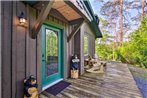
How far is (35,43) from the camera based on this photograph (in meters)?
4.08

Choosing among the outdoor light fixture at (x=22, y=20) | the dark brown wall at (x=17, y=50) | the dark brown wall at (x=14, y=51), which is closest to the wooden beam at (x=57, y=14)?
the dark brown wall at (x=17, y=50)

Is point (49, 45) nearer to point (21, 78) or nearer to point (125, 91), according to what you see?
point (21, 78)

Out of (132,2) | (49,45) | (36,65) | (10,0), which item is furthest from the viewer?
(132,2)

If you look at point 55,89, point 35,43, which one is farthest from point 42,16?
point 55,89

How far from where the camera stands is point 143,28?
41.3 ft

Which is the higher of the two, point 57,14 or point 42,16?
point 57,14

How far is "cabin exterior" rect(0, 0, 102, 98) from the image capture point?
303 centimetres

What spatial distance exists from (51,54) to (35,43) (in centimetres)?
127

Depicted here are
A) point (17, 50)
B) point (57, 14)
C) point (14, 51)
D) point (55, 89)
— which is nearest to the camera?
point (14, 51)

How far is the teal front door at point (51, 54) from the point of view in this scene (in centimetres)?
479

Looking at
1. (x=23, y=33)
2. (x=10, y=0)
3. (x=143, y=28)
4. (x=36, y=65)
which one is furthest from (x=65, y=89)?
(x=143, y=28)

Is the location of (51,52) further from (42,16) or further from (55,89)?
(42,16)

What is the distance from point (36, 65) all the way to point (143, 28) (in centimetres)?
1066

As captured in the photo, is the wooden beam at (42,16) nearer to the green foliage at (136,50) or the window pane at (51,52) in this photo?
the window pane at (51,52)
